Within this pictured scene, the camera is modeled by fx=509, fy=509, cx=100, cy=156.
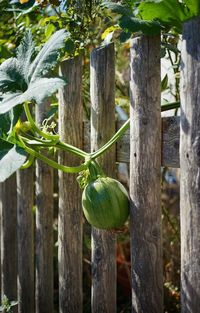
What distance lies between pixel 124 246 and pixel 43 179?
1.22 m

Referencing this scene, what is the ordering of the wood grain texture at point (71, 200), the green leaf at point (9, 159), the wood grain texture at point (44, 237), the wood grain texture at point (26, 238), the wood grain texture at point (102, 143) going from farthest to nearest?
the wood grain texture at point (26, 238) < the wood grain texture at point (44, 237) < the wood grain texture at point (71, 200) < the wood grain texture at point (102, 143) < the green leaf at point (9, 159)

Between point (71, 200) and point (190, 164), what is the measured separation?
95 centimetres

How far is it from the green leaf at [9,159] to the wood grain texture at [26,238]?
0.89 m

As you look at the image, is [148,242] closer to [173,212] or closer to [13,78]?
[13,78]

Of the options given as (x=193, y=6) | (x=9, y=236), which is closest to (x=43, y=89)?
(x=193, y=6)

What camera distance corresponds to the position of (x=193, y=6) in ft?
5.66

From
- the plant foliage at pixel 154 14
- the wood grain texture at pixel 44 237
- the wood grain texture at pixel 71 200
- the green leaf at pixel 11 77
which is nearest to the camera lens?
the plant foliage at pixel 154 14

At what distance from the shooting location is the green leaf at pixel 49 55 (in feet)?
6.12

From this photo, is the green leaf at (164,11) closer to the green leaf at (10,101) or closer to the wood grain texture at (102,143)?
the wood grain texture at (102,143)

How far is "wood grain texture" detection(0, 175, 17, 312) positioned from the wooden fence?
0.12m

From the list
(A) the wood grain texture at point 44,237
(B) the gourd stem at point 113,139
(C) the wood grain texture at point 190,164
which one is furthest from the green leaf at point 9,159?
(A) the wood grain texture at point 44,237

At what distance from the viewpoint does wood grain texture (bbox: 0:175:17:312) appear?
3.13m

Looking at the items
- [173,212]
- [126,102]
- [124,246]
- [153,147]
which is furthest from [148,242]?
[173,212]

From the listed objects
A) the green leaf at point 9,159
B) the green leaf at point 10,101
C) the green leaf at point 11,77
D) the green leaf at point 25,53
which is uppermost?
the green leaf at point 25,53
